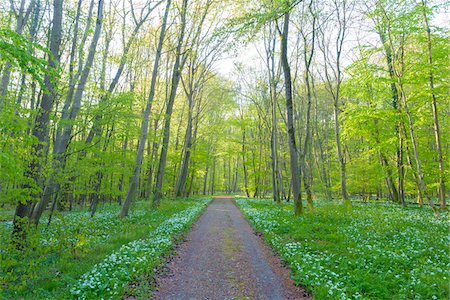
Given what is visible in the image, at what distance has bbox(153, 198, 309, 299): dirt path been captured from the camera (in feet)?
18.4

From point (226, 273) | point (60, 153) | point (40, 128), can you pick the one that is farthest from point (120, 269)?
point (60, 153)

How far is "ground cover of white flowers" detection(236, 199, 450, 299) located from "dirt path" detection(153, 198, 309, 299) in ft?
1.48

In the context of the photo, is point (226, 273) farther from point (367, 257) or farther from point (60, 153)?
point (60, 153)

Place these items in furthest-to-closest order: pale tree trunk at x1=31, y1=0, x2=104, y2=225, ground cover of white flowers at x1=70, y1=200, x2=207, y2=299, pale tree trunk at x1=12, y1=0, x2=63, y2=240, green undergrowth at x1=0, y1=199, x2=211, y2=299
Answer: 1. pale tree trunk at x1=31, y1=0, x2=104, y2=225
2. pale tree trunk at x1=12, y1=0, x2=63, y2=240
3. green undergrowth at x1=0, y1=199, x2=211, y2=299
4. ground cover of white flowers at x1=70, y1=200, x2=207, y2=299

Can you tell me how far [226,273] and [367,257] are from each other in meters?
3.91

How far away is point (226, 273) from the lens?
677cm

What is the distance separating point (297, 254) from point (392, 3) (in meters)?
15.7

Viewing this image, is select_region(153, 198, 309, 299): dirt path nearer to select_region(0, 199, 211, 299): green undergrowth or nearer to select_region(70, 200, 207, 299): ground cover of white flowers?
select_region(70, 200, 207, 299): ground cover of white flowers

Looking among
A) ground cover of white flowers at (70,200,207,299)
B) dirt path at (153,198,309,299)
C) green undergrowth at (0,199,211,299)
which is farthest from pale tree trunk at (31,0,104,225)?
dirt path at (153,198,309,299)

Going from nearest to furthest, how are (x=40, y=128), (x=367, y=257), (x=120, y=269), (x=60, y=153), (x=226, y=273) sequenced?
(x=120, y=269) < (x=226, y=273) < (x=367, y=257) < (x=40, y=128) < (x=60, y=153)

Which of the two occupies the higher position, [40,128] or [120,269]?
[40,128]

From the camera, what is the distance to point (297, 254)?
738 centimetres

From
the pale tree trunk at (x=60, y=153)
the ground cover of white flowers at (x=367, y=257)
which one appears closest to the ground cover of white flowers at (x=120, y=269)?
the ground cover of white flowers at (x=367, y=257)

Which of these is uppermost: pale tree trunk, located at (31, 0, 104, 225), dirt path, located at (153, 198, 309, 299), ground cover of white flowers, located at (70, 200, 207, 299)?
pale tree trunk, located at (31, 0, 104, 225)
